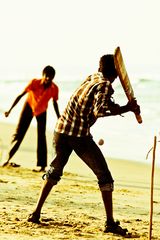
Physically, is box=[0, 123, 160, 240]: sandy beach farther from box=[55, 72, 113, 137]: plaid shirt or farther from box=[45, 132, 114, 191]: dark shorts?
box=[55, 72, 113, 137]: plaid shirt

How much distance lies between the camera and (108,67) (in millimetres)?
5656

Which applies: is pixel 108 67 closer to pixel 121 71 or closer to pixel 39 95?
pixel 121 71

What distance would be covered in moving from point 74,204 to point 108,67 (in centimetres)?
229

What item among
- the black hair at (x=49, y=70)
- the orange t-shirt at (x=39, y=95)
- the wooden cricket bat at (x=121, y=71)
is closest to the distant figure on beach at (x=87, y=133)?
the wooden cricket bat at (x=121, y=71)

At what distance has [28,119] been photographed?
10.4 metres

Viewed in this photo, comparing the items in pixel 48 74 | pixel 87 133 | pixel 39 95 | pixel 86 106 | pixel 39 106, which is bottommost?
pixel 87 133

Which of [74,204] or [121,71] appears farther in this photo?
[74,204]

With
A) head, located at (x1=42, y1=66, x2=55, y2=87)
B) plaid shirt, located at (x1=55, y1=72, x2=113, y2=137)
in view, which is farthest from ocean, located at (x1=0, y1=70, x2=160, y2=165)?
head, located at (x1=42, y1=66, x2=55, y2=87)

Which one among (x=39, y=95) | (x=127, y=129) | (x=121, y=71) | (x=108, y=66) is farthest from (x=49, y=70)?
(x=127, y=129)

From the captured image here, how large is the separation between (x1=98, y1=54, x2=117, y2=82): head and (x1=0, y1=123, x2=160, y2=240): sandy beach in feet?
4.65

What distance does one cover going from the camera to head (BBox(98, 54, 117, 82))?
5.64m

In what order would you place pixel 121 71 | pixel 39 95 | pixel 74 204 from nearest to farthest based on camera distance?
1. pixel 121 71
2. pixel 74 204
3. pixel 39 95

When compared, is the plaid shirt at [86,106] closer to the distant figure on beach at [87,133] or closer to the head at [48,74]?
the distant figure on beach at [87,133]

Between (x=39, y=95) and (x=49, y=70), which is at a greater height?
(x=49, y=70)
